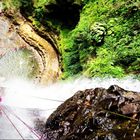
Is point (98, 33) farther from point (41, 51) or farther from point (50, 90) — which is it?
point (41, 51)

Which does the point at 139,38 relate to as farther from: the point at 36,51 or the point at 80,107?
the point at 36,51

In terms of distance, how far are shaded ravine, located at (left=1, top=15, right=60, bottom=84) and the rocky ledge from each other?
626cm

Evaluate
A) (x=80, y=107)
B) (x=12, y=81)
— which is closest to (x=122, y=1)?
(x=12, y=81)

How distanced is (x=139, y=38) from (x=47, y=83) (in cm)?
427

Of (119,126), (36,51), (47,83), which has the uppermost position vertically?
(36,51)

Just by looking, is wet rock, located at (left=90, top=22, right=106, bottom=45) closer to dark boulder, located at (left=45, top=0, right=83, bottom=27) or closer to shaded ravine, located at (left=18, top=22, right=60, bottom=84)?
shaded ravine, located at (left=18, top=22, right=60, bottom=84)

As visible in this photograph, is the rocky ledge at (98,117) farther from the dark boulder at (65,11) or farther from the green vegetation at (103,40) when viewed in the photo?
the dark boulder at (65,11)

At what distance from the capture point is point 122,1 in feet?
43.3

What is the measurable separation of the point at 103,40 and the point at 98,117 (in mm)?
6484

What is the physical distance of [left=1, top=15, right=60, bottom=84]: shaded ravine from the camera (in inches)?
556

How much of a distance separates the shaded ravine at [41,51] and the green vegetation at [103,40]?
1.78 feet

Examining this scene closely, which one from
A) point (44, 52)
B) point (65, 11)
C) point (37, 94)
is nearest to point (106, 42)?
point (37, 94)

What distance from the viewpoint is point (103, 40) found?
1257 cm

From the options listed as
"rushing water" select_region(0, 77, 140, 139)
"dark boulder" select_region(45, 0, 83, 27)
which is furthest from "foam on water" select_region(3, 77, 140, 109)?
"dark boulder" select_region(45, 0, 83, 27)
